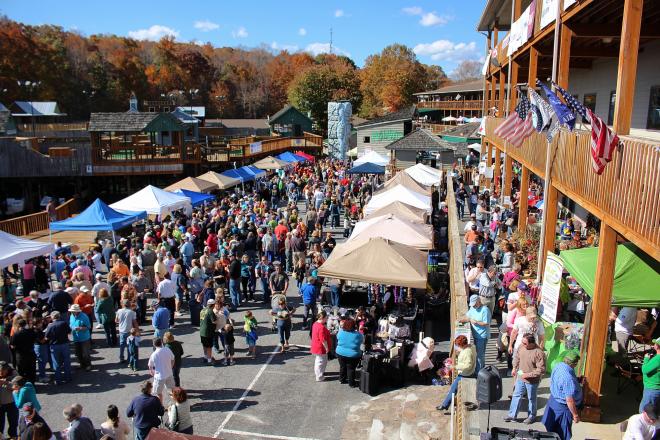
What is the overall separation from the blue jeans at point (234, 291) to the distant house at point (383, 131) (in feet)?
99.4

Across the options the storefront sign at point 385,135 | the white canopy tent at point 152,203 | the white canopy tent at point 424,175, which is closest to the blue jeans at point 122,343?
the white canopy tent at point 152,203

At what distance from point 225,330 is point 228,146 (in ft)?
99.8

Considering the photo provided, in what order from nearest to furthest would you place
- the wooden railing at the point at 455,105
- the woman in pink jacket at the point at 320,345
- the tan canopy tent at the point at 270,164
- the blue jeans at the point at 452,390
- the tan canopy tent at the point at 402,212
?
the blue jeans at the point at 452,390 < the woman in pink jacket at the point at 320,345 < the tan canopy tent at the point at 402,212 < the tan canopy tent at the point at 270,164 < the wooden railing at the point at 455,105

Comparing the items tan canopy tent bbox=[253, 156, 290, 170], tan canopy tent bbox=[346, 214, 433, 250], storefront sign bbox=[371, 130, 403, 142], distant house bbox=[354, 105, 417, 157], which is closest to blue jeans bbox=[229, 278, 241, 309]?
tan canopy tent bbox=[346, 214, 433, 250]

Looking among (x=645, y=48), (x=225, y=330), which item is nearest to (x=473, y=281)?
(x=225, y=330)

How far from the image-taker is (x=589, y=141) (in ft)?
30.1

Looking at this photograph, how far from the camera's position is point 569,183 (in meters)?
10.7

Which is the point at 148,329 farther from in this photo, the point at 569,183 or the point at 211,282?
the point at 569,183

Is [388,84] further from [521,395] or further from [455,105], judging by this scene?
[521,395]

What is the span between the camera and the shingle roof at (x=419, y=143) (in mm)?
34406

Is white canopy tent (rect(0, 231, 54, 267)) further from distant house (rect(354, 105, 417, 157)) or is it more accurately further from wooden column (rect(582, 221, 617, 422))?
distant house (rect(354, 105, 417, 157))

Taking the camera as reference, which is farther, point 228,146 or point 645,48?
point 228,146

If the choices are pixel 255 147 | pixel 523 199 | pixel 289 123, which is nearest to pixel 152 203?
pixel 523 199

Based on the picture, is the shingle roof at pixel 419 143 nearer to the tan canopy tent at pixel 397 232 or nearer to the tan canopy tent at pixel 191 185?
the tan canopy tent at pixel 191 185
